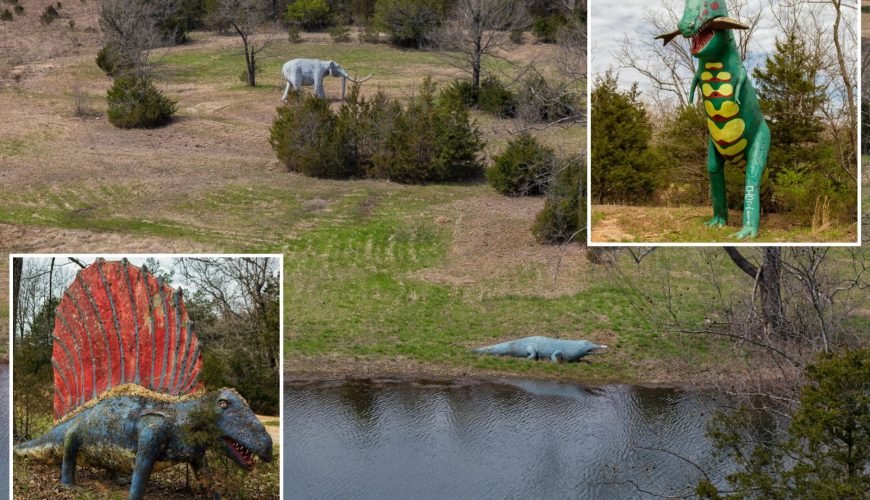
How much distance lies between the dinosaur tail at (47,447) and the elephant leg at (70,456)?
0.09 meters

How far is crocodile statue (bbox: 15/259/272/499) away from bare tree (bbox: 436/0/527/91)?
24.2m

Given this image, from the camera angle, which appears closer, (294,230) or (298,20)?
(294,230)

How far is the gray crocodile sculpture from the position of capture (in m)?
8.10

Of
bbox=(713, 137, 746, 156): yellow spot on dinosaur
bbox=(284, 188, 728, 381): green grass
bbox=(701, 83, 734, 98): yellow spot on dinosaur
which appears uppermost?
bbox=(701, 83, 734, 98): yellow spot on dinosaur

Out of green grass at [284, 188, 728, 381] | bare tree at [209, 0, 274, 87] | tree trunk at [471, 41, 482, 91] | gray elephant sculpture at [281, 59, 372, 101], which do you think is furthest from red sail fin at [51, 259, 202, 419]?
bare tree at [209, 0, 274, 87]

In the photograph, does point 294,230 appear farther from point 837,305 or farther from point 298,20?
point 298,20

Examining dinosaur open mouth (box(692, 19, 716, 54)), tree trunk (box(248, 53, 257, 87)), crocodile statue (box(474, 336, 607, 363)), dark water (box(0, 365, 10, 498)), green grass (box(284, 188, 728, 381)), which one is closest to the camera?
dinosaur open mouth (box(692, 19, 716, 54))

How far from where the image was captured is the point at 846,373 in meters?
8.35

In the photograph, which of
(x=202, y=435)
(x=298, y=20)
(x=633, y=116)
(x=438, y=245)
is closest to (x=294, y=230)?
(x=438, y=245)

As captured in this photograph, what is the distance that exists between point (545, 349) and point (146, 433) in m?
10.6

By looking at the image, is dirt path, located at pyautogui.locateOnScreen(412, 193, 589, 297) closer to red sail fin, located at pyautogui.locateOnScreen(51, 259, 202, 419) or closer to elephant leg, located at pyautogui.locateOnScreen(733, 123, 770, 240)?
elephant leg, located at pyautogui.locateOnScreen(733, 123, 770, 240)

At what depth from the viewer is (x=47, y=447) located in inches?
328

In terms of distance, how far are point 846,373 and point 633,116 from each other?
337cm

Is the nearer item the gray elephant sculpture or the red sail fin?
the red sail fin
